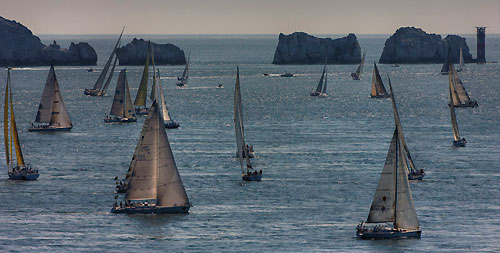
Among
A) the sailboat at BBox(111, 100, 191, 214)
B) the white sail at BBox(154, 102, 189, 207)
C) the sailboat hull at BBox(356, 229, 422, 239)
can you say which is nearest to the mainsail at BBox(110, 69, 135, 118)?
the sailboat at BBox(111, 100, 191, 214)

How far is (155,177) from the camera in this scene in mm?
76875

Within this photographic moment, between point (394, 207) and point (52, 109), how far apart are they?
73.2 m

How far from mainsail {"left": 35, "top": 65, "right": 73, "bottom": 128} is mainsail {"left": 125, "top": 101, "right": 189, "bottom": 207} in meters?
54.4

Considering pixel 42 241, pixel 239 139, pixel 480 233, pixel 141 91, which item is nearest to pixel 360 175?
pixel 239 139

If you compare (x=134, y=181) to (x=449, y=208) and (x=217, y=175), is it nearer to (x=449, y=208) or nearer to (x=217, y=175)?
(x=217, y=175)

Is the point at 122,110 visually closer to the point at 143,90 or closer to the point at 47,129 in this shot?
the point at 143,90

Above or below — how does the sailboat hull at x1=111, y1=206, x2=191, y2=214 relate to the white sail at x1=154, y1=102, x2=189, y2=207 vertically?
below

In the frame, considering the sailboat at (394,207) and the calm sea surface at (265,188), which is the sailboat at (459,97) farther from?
the sailboat at (394,207)

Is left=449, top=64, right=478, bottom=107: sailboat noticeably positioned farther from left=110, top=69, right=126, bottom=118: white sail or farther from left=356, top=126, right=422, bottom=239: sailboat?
left=356, top=126, right=422, bottom=239: sailboat

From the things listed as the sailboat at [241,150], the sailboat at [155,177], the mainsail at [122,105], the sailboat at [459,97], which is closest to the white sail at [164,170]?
the sailboat at [155,177]

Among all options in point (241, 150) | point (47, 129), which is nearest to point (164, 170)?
point (241, 150)

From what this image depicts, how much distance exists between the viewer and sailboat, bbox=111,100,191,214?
76.1 meters

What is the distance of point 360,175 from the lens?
96.1 meters

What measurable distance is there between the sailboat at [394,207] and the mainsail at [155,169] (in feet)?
50.2
